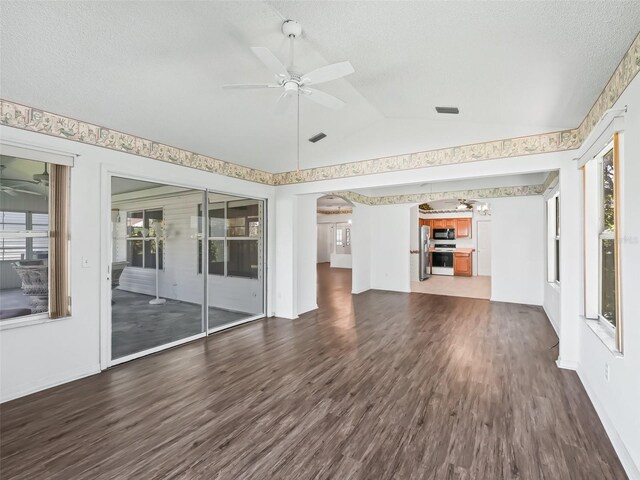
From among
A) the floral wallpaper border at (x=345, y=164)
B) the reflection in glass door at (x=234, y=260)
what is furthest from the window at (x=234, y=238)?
the floral wallpaper border at (x=345, y=164)

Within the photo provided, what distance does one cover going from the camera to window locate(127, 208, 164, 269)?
367 centimetres

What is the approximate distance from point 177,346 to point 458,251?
31.5 feet

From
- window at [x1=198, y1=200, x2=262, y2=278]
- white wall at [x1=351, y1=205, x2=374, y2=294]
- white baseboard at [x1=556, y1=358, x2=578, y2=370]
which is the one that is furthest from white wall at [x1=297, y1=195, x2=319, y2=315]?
white baseboard at [x1=556, y1=358, x2=578, y2=370]

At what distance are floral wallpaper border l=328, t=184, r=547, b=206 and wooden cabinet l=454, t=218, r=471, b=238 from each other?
3.91m

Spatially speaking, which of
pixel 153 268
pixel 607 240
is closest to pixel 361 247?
pixel 153 268

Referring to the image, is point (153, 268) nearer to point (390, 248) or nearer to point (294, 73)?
point (294, 73)

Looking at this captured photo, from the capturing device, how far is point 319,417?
96.5 inches

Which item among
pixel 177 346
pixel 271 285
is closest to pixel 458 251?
pixel 271 285

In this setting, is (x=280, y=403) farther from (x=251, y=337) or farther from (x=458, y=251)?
(x=458, y=251)

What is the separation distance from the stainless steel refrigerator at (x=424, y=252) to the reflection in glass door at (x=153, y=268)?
7.32 metres

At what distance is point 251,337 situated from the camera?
4.45 metres

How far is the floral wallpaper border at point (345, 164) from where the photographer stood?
8.01ft

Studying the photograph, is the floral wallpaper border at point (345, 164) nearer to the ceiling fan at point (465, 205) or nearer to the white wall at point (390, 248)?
the white wall at point (390, 248)

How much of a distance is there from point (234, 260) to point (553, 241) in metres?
5.40
